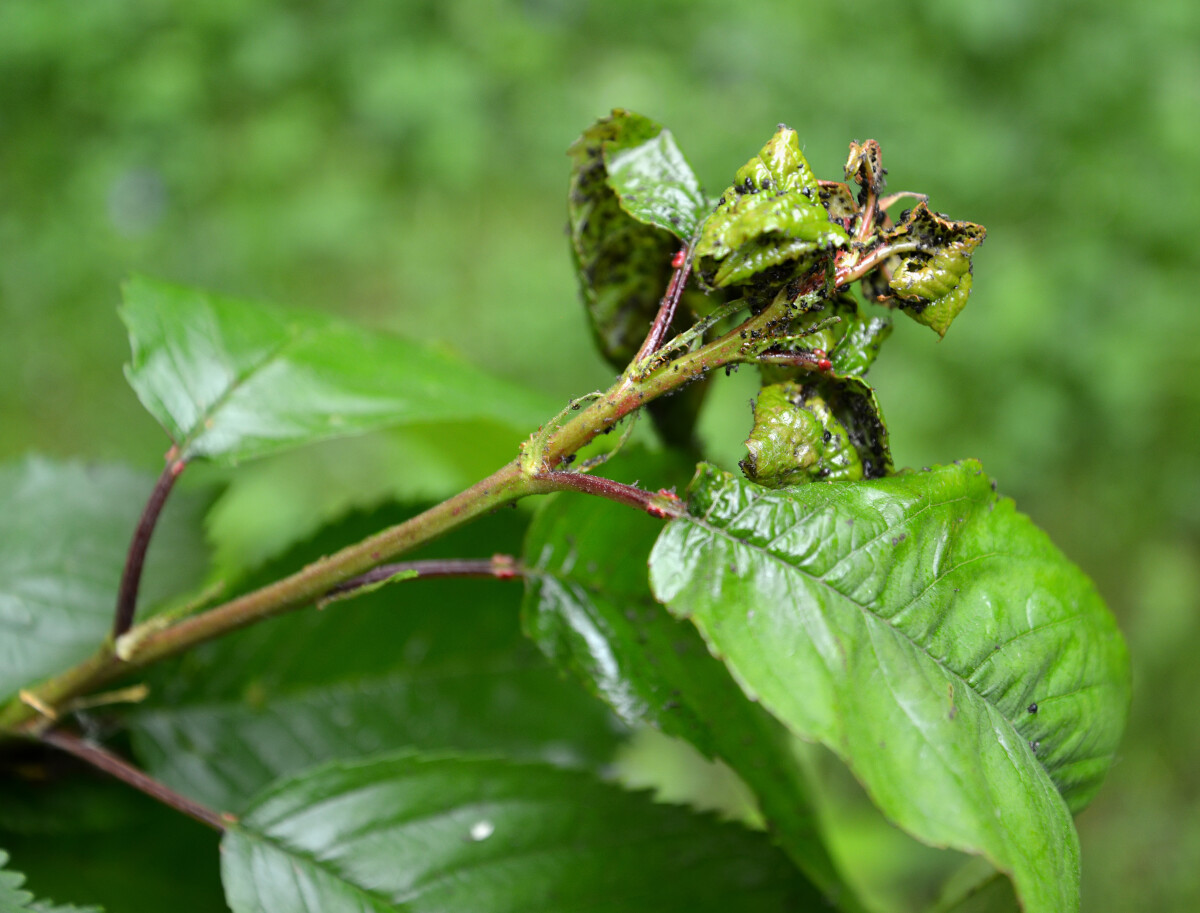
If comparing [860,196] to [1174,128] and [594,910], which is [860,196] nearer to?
[594,910]

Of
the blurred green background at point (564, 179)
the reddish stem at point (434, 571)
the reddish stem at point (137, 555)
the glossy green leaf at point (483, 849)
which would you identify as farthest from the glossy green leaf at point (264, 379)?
the blurred green background at point (564, 179)

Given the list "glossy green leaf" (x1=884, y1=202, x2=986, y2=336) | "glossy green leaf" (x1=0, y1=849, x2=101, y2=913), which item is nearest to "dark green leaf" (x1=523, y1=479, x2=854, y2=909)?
"glossy green leaf" (x1=884, y1=202, x2=986, y2=336)

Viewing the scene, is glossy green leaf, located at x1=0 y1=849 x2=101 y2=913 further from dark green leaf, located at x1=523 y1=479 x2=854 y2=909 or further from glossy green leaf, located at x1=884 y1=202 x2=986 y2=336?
glossy green leaf, located at x1=884 y1=202 x2=986 y2=336

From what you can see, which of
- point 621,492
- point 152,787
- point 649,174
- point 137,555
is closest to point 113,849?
point 152,787

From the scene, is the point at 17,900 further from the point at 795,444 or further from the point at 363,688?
the point at 795,444

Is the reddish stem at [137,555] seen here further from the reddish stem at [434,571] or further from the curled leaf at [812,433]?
the curled leaf at [812,433]

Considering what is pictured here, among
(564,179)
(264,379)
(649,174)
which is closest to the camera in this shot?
(649,174)
